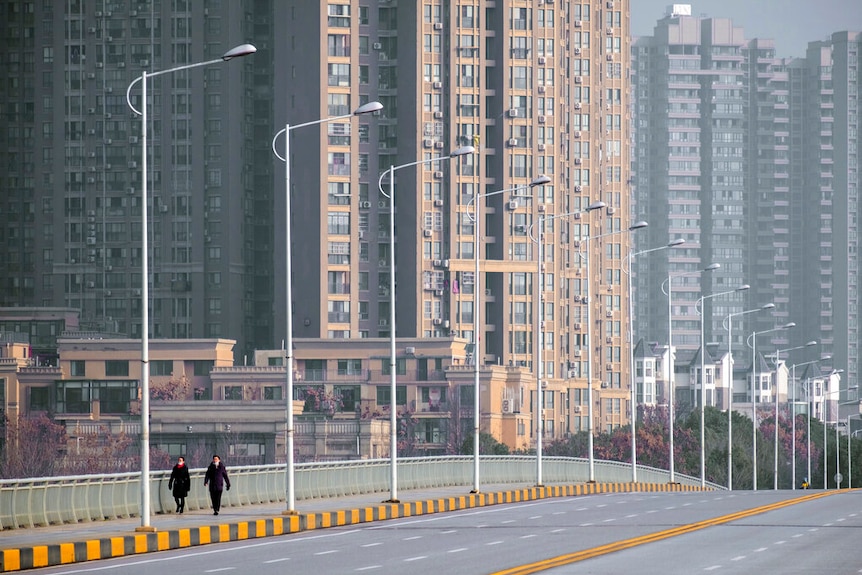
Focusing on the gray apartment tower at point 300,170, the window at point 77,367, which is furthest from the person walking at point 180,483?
the gray apartment tower at point 300,170

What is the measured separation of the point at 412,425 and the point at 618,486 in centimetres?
6428

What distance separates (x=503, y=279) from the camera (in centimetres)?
13825

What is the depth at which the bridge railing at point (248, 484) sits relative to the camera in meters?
28.3

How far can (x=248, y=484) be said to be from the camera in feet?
118

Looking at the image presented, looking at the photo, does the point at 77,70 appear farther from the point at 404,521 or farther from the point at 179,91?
the point at 404,521

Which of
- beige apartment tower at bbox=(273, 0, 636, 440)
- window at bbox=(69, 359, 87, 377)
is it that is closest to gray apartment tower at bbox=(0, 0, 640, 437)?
beige apartment tower at bbox=(273, 0, 636, 440)

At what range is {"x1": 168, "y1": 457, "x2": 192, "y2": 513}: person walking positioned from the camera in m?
31.6

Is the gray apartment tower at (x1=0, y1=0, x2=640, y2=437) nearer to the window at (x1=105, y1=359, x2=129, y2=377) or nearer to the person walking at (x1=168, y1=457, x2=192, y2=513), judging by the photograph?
the window at (x1=105, y1=359, x2=129, y2=377)

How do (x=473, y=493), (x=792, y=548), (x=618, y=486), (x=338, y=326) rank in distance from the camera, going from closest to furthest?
1. (x=792, y=548)
2. (x=473, y=493)
3. (x=618, y=486)
4. (x=338, y=326)

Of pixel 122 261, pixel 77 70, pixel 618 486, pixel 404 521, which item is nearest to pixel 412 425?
pixel 122 261

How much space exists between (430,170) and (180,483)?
107169 millimetres

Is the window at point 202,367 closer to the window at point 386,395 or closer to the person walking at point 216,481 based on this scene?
the window at point 386,395

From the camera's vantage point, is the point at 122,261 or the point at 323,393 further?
the point at 122,261

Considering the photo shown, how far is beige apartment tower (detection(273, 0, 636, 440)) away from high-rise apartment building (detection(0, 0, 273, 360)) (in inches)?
171
